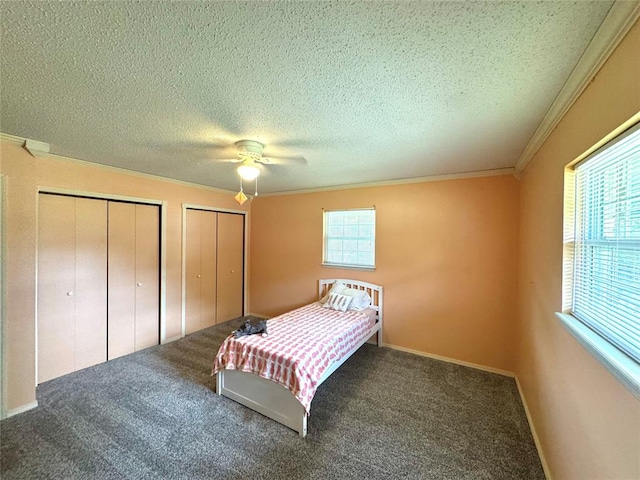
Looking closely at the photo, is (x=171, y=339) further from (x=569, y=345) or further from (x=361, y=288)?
(x=569, y=345)

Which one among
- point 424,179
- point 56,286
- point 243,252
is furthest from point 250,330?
point 424,179

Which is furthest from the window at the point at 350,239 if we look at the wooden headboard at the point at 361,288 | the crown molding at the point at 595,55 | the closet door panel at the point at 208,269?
the crown molding at the point at 595,55

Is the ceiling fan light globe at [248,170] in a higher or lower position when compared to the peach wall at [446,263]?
higher

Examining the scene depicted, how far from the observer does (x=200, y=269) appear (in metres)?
4.19

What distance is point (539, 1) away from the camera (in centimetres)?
90

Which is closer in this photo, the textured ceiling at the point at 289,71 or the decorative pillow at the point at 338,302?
the textured ceiling at the point at 289,71

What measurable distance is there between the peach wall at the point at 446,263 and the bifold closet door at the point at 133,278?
2.47 meters

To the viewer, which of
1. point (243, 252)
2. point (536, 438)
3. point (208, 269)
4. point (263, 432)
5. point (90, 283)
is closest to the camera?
point (536, 438)

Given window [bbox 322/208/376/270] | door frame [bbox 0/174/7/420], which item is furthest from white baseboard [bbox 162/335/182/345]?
window [bbox 322/208/376/270]

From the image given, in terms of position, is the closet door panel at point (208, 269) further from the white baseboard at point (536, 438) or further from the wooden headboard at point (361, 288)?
the white baseboard at point (536, 438)

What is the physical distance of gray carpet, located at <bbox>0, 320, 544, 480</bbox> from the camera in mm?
1706

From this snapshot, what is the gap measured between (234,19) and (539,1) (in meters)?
1.13

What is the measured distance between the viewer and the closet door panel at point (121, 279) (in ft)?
10.5

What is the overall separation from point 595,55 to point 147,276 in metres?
4.57
